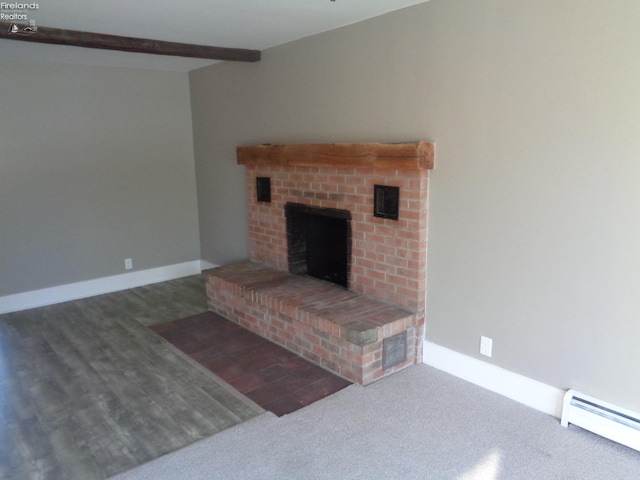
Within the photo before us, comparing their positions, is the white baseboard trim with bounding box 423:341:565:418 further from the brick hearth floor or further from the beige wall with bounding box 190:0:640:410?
the brick hearth floor

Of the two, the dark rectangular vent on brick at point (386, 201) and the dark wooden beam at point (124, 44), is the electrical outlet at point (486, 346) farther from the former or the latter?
the dark wooden beam at point (124, 44)

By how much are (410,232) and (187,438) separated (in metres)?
1.78

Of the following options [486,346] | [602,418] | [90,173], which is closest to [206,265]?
[90,173]

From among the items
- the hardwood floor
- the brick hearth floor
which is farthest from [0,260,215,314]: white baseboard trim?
the brick hearth floor

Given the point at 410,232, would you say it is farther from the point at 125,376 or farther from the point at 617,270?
the point at 125,376

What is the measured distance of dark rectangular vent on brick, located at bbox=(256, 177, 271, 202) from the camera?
4215 millimetres

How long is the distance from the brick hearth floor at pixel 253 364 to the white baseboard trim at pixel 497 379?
63 centimetres

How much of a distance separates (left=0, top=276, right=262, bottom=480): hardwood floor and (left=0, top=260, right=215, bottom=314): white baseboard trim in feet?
0.67

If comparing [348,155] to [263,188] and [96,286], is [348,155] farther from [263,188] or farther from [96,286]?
[96,286]

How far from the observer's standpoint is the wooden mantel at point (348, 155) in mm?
2875

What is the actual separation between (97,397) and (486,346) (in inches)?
93.1

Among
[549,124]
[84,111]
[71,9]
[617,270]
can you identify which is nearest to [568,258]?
[617,270]

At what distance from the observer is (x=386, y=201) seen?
316cm

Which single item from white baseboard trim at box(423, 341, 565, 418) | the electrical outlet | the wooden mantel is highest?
the wooden mantel
